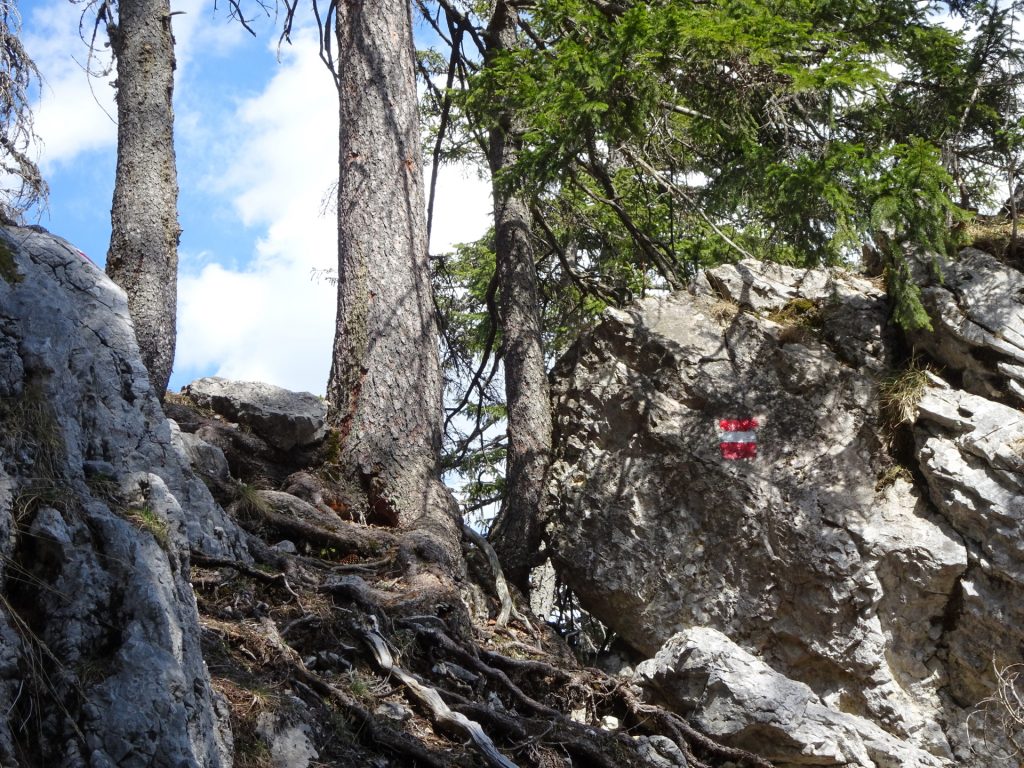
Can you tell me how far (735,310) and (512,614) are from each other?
3326 millimetres

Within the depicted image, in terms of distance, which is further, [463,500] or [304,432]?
[463,500]

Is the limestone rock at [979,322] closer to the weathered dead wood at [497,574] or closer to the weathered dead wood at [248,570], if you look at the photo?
the weathered dead wood at [497,574]

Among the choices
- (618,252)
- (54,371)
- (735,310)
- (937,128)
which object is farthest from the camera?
(618,252)

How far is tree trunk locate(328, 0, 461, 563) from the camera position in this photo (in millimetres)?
7484

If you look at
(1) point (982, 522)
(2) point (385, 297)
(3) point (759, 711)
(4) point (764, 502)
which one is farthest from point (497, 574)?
(1) point (982, 522)

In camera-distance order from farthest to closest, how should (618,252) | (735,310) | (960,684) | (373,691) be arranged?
(618,252) < (735,310) < (960,684) < (373,691)

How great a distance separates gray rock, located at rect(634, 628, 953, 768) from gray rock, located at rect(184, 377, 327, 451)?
126 inches

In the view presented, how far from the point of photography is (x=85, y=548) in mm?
Result: 3217

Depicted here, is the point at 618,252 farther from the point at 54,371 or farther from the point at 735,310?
the point at 54,371

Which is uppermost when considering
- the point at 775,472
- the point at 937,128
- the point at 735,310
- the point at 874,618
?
the point at 937,128

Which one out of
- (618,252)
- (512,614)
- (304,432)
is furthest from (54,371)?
(618,252)

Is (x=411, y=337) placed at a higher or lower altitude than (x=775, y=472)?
higher

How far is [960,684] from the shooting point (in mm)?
7312

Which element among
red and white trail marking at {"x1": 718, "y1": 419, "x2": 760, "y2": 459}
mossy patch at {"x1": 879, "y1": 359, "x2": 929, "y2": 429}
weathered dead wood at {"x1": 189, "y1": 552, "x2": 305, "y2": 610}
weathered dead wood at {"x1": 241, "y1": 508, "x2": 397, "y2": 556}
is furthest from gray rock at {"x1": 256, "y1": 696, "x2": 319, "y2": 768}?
mossy patch at {"x1": 879, "y1": 359, "x2": 929, "y2": 429}
